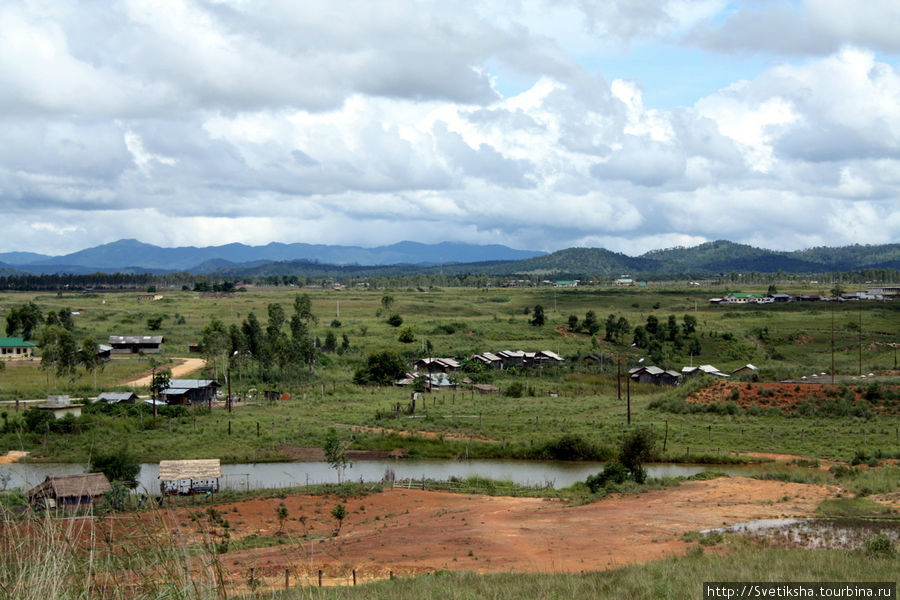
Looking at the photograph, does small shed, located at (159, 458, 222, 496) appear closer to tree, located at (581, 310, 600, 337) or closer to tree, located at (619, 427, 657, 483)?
tree, located at (619, 427, 657, 483)

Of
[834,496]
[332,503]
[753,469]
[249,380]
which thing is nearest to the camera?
[834,496]

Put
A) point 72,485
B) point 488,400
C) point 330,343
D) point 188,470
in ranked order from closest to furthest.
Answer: point 72,485
point 188,470
point 488,400
point 330,343

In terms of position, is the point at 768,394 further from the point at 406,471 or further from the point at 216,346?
the point at 216,346

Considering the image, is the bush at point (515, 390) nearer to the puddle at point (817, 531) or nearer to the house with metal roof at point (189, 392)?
the house with metal roof at point (189, 392)

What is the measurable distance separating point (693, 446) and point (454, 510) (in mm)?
17585

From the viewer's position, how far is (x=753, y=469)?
36188 millimetres

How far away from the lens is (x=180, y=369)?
63.8 m

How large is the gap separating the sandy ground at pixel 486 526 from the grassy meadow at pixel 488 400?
7650mm

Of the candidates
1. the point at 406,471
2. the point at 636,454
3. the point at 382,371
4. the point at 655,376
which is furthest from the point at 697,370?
the point at 406,471

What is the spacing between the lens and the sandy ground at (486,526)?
2033 centimetres

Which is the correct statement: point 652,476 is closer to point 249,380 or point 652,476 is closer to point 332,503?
point 332,503

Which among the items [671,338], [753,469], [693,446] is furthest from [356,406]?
[671,338]

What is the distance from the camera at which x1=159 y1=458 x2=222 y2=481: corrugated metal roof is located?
30.4 m

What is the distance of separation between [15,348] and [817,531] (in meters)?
68.5
